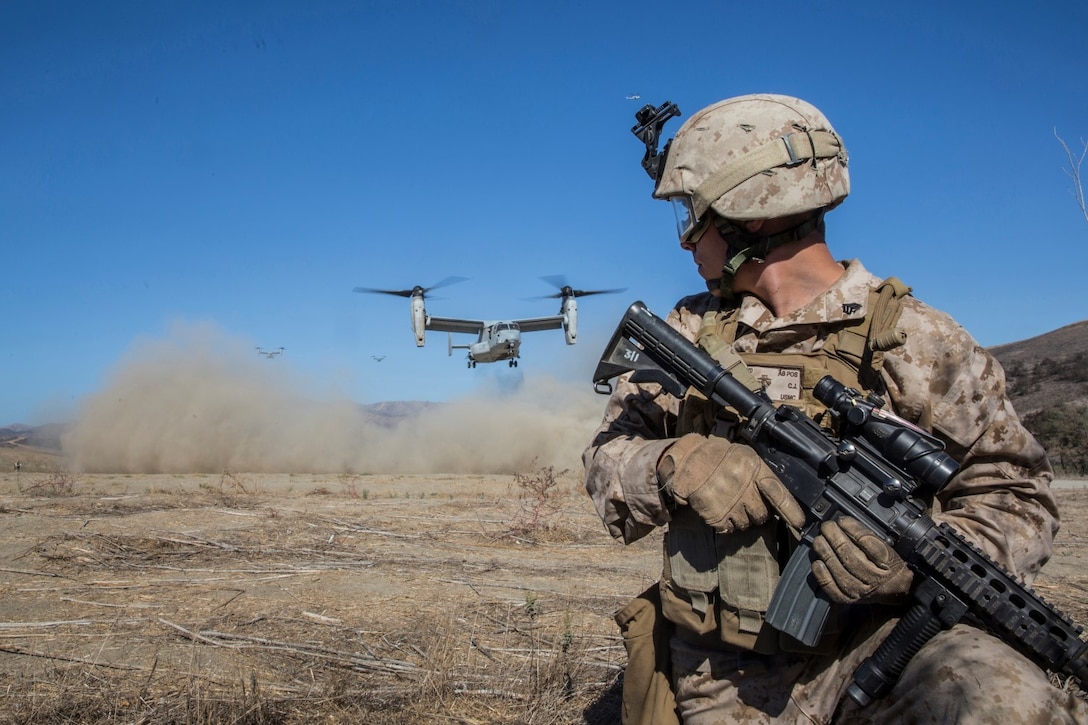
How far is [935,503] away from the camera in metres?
2.58

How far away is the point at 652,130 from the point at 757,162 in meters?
0.53

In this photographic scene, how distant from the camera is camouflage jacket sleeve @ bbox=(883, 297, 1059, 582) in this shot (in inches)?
90.6

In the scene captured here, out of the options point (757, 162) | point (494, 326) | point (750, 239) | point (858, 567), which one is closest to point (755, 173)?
point (757, 162)

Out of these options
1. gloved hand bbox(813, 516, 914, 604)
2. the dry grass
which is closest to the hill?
the dry grass

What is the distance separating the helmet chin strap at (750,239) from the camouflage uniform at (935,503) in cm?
19

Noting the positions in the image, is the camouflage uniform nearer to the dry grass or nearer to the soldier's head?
the soldier's head

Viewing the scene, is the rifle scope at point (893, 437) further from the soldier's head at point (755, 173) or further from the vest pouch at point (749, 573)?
the soldier's head at point (755, 173)

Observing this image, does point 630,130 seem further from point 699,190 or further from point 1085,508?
point 1085,508

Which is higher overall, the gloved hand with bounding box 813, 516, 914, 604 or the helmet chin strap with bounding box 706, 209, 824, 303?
the helmet chin strap with bounding box 706, 209, 824, 303

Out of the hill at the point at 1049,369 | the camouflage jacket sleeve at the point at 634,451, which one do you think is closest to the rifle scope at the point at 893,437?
the camouflage jacket sleeve at the point at 634,451

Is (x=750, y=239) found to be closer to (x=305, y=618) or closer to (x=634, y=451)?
(x=634, y=451)

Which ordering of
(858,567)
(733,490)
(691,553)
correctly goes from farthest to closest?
(691,553), (733,490), (858,567)

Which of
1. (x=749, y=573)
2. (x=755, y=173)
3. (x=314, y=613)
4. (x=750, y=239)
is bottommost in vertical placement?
(x=314, y=613)

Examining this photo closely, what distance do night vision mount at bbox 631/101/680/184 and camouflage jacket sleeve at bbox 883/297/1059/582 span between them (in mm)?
1099
